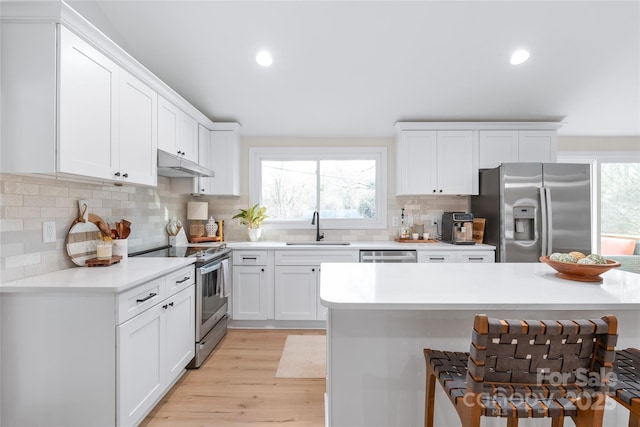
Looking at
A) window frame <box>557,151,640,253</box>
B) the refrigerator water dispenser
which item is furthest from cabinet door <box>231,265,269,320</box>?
window frame <box>557,151,640,253</box>

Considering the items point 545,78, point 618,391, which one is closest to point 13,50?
point 618,391

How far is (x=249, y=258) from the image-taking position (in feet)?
11.4

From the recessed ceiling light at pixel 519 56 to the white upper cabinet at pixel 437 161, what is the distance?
86 centimetres

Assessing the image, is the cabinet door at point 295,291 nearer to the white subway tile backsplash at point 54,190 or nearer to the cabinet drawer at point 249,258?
the cabinet drawer at point 249,258

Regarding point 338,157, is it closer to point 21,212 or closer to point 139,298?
point 139,298

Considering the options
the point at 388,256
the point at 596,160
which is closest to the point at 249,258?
the point at 388,256

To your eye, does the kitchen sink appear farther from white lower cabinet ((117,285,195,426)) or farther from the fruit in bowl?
the fruit in bowl

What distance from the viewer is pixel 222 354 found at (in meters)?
2.88

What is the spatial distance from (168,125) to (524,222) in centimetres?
366

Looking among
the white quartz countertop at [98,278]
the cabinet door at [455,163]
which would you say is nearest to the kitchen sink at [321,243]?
the cabinet door at [455,163]

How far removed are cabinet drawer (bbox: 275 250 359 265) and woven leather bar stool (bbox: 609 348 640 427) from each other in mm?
Result: 2338

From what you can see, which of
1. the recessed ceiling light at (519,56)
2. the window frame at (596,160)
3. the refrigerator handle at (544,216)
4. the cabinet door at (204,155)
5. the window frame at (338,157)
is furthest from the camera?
the window frame at (596,160)

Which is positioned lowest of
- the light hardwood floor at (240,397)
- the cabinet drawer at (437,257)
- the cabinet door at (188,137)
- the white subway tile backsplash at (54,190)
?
the light hardwood floor at (240,397)

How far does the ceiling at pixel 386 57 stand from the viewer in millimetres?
2609
